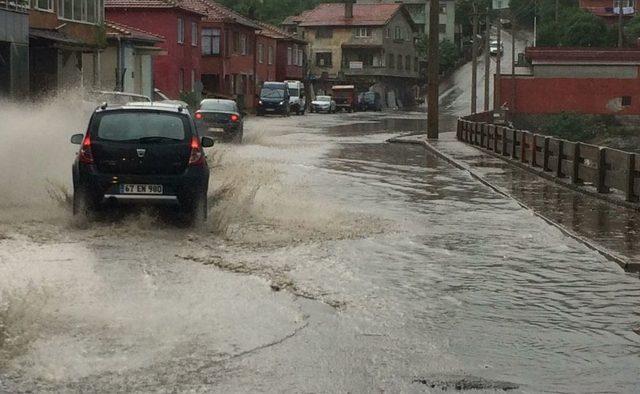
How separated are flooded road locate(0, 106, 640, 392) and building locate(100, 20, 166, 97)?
34468 mm

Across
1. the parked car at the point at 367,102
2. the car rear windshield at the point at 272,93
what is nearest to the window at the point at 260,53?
the parked car at the point at 367,102

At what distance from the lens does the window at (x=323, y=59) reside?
115625 millimetres

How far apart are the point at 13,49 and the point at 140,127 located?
67.1ft

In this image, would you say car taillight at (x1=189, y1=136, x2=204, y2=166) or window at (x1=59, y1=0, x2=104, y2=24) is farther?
window at (x1=59, y1=0, x2=104, y2=24)

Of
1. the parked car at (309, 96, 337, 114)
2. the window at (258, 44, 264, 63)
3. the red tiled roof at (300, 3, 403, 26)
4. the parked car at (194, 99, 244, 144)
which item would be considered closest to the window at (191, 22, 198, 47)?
the window at (258, 44, 264, 63)

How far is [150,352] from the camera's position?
709 cm

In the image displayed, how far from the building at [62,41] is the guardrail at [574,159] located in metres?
15.8

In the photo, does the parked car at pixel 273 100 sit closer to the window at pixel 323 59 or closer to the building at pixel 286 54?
the building at pixel 286 54

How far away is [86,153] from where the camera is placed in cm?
1318

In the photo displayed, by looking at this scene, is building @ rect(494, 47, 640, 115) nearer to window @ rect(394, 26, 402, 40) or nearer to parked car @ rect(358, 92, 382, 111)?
parked car @ rect(358, 92, 382, 111)

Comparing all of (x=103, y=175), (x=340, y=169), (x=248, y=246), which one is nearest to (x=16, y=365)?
(x=248, y=246)

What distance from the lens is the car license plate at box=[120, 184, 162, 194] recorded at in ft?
43.0

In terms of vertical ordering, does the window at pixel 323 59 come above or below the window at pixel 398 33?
below

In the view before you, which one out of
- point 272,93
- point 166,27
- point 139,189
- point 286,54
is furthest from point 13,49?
point 286,54
